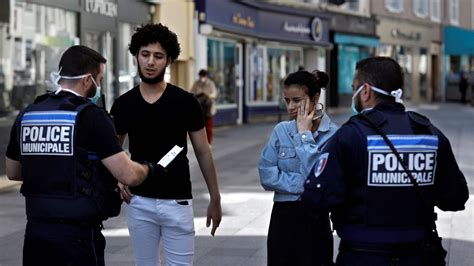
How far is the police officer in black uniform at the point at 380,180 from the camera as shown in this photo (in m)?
3.43

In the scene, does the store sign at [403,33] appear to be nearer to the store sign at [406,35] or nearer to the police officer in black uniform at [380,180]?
the store sign at [406,35]

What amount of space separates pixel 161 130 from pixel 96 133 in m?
0.72

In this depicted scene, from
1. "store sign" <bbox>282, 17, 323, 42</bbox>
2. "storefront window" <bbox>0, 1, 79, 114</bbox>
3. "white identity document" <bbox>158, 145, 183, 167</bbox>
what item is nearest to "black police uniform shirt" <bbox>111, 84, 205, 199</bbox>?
"white identity document" <bbox>158, 145, 183, 167</bbox>

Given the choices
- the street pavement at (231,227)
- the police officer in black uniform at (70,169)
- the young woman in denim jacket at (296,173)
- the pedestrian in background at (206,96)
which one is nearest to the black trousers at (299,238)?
the young woman in denim jacket at (296,173)

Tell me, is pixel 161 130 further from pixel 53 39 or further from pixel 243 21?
pixel 243 21

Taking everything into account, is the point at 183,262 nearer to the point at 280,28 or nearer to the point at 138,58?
the point at 138,58

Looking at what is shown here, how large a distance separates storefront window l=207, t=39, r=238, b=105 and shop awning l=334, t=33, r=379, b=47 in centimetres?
863

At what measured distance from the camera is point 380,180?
135 inches

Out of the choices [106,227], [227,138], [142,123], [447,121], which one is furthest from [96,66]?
[447,121]

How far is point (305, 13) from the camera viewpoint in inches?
1197

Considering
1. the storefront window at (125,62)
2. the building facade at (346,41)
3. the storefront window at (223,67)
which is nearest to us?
the storefront window at (125,62)

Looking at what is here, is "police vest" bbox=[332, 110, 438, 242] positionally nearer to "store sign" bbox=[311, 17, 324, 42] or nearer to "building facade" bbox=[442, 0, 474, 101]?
"store sign" bbox=[311, 17, 324, 42]

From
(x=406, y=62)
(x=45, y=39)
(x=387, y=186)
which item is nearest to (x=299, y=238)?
(x=387, y=186)

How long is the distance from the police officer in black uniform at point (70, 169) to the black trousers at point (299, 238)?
79 cm
